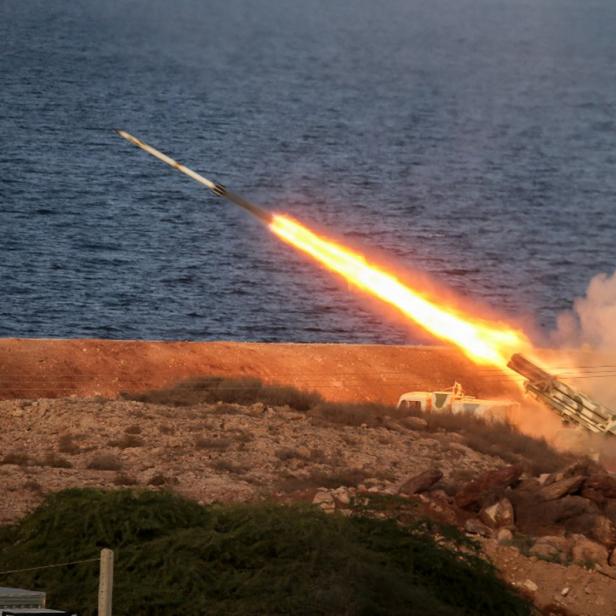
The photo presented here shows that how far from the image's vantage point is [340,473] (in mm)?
47906

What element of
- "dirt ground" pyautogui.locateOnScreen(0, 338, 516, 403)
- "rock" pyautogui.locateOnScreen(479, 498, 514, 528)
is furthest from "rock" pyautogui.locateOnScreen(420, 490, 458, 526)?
"dirt ground" pyautogui.locateOnScreen(0, 338, 516, 403)

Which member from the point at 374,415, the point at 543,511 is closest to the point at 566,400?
the point at 374,415

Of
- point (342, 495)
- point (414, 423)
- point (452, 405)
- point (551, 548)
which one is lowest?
point (452, 405)

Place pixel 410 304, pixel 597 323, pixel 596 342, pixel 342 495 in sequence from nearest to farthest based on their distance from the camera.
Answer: pixel 342 495 < pixel 410 304 < pixel 596 342 < pixel 597 323

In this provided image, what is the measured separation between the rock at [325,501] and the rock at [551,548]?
4.82 m

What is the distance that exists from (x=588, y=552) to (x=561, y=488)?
4012 mm

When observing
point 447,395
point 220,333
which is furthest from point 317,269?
point 447,395

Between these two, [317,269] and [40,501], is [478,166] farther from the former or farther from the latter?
[40,501]

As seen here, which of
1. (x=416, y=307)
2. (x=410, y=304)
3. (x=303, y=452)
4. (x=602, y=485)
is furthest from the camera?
(x=416, y=307)

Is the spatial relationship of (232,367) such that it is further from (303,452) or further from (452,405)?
(303,452)

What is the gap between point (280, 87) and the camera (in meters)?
179

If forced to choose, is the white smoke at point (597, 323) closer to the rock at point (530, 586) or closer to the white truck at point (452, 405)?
the white truck at point (452, 405)

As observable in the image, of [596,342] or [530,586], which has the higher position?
[530,586]

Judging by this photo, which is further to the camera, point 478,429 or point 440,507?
point 478,429
